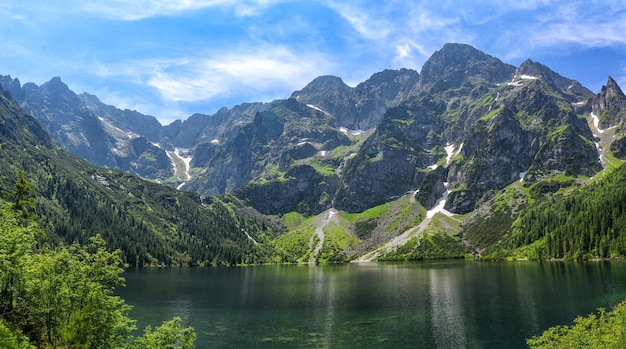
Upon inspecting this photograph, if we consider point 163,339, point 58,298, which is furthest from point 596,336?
point 58,298

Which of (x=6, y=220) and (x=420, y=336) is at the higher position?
(x=6, y=220)

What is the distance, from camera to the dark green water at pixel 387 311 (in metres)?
Result: 70.0

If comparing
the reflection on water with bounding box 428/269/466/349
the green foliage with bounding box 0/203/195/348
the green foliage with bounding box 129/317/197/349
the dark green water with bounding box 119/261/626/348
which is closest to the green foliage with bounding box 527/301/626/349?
the dark green water with bounding box 119/261/626/348

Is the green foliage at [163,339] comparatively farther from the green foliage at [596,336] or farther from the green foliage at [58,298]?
the green foliage at [596,336]

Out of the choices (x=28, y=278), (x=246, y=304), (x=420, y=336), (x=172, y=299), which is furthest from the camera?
(x=172, y=299)

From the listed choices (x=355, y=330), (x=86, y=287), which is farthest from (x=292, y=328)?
(x=86, y=287)

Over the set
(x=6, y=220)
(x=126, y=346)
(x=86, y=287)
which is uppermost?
(x=6, y=220)

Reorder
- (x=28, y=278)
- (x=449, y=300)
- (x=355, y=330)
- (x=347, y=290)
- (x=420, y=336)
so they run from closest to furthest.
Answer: (x=28, y=278) < (x=420, y=336) < (x=355, y=330) < (x=449, y=300) < (x=347, y=290)

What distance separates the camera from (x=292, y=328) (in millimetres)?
80625

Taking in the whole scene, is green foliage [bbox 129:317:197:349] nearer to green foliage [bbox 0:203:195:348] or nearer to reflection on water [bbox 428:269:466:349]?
green foliage [bbox 0:203:195:348]

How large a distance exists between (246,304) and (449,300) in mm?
54811

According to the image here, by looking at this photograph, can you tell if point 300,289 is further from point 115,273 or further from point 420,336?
point 115,273

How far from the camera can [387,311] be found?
3720 inches

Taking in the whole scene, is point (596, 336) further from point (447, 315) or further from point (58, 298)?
point (447, 315)
